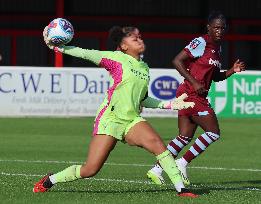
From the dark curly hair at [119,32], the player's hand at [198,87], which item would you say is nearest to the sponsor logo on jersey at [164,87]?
the player's hand at [198,87]

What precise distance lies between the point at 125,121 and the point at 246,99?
1751cm

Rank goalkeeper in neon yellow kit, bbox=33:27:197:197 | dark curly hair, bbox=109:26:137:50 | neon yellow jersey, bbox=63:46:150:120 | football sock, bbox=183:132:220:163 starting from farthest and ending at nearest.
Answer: football sock, bbox=183:132:220:163 < dark curly hair, bbox=109:26:137:50 < neon yellow jersey, bbox=63:46:150:120 < goalkeeper in neon yellow kit, bbox=33:27:197:197

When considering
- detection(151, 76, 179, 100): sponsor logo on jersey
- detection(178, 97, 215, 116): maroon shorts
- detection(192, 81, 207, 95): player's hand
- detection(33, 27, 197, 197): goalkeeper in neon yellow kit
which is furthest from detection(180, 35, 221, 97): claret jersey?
detection(151, 76, 179, 100): sponsor logo on jersey

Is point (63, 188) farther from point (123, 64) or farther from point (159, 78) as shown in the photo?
point (159, 78)

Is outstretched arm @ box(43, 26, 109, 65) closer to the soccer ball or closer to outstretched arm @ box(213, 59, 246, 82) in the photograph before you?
the soccer ball

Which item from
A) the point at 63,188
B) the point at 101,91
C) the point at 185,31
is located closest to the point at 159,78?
the point at 101,91

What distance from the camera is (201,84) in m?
13.4

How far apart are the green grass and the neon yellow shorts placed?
0.70 metres

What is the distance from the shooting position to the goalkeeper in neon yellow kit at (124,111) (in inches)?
452

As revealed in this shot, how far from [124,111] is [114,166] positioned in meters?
4.51

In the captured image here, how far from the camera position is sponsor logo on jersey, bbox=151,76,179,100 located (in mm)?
28734

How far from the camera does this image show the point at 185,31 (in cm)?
5116

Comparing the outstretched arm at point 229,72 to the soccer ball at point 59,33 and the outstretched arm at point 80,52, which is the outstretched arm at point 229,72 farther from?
the soccer ball at point 59,33

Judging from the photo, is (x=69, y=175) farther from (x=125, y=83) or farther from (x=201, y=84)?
(x=201, y=84)
